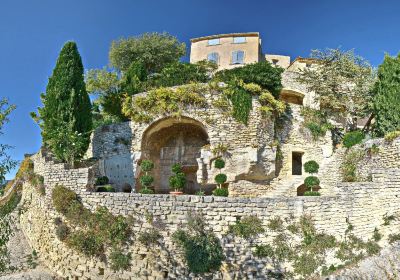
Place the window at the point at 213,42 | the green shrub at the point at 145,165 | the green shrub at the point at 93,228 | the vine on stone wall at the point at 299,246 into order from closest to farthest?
the vine on stone wall at the point at 299,246, the green shrub at the point at 93,228, the green shrub at the point at 145,165, the window at the point at 213,42

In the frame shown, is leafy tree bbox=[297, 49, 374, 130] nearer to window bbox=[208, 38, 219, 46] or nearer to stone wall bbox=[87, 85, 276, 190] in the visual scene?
A: stone wall bbox=[87, 85, 276, 190]

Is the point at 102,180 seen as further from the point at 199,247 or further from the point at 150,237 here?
the point at 199,247

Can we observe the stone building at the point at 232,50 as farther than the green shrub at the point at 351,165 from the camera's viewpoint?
Yes

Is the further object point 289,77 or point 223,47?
point 223,47

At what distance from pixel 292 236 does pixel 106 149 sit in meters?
12.0

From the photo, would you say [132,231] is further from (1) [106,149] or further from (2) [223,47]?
(2) [223,47]

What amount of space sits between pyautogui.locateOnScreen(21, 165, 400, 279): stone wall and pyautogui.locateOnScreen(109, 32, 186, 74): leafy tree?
18.8 metres

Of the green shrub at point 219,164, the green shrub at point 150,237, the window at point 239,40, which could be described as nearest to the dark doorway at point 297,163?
the green shrub at point 219,164

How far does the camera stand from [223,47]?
28656 mm

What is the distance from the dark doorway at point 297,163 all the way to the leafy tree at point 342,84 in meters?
3.21

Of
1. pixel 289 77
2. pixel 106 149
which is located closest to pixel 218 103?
pixel 106 149

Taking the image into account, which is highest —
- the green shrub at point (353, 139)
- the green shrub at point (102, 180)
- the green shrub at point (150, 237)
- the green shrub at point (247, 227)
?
the green shrub at point (353, 139)

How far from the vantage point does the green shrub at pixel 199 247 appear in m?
10.5

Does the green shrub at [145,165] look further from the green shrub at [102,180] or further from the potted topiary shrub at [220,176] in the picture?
the potted topiary shrub at [220,176]
